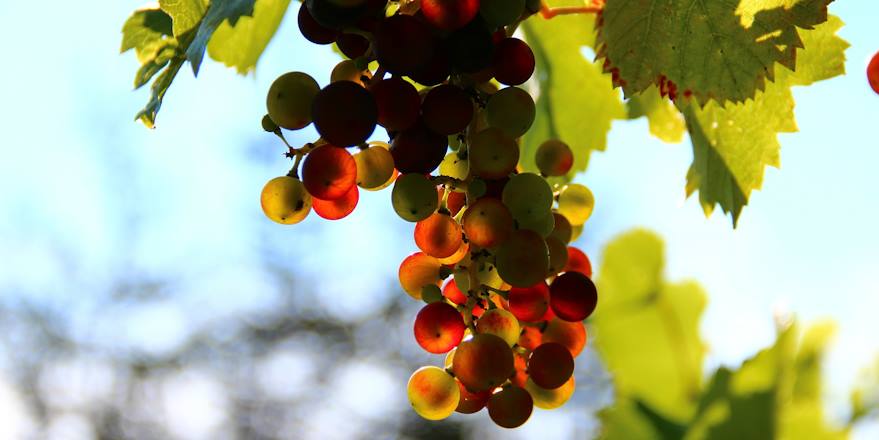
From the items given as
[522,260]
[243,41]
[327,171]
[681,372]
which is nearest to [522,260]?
[522,260]

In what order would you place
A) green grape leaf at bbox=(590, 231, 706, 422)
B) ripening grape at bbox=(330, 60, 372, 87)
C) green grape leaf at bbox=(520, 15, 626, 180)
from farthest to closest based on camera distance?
green grape leaf at bbox=(520, 15, 626, 180)
green grape leaf at bbox=(590, 231, 706, 422)
ripening grape at bbox=(330, 60, 372, 87)

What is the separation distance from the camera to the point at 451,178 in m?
0.95

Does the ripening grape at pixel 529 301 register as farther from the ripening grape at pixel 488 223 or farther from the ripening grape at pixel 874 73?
the ripening grape at pixel 874 73

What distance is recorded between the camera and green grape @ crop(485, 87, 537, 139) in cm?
93

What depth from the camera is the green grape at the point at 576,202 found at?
111cm

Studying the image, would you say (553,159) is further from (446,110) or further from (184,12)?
(184,12)

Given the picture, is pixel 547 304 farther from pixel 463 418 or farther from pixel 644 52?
pixel 463 418

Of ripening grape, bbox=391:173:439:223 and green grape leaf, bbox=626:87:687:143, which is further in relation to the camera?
green grape leaf, bbox=626:87:687:143

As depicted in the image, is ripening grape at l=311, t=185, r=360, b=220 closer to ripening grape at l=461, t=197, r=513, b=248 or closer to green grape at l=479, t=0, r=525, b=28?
ripening grape at l=461, t=197, r=513, b=248

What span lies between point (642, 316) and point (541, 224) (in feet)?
1.47

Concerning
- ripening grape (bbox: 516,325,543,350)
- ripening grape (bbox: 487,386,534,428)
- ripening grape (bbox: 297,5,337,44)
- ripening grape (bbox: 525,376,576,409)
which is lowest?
ripening grape (bbox: 525,376,576,409)

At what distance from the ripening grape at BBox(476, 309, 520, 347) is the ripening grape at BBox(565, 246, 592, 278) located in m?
0.14

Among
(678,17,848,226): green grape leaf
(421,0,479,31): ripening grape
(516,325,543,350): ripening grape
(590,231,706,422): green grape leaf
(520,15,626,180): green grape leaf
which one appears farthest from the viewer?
(520,15,626,180): green grape leaf

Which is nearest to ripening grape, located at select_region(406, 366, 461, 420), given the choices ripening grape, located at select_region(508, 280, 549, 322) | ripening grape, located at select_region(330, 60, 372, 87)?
ripening grape, located at select_region(508, 280, 549, 322)
